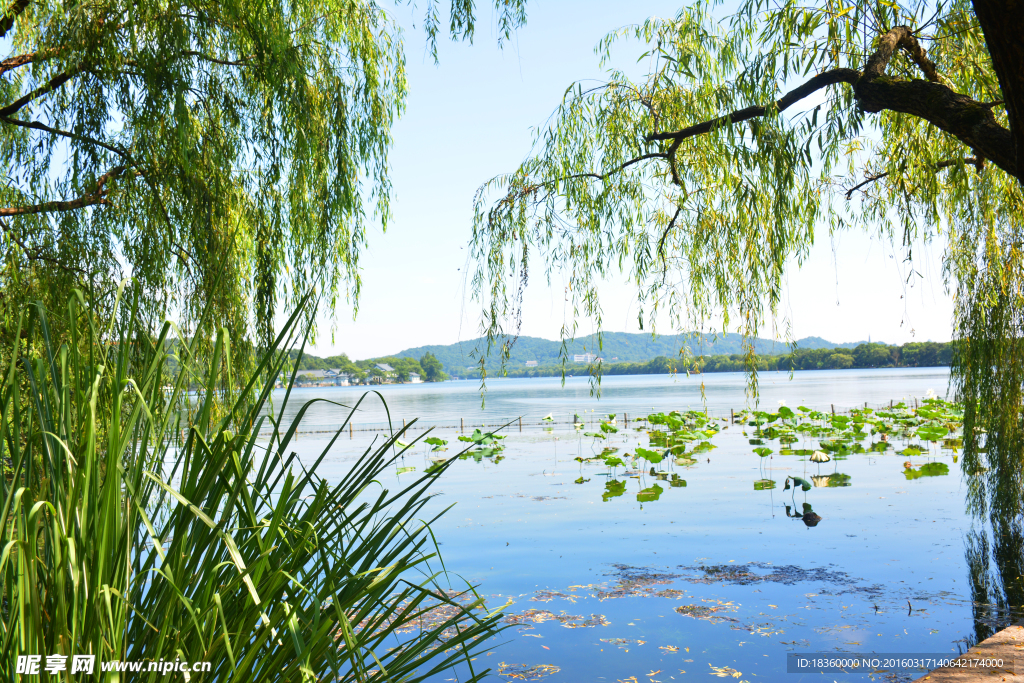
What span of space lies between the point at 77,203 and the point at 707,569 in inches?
193

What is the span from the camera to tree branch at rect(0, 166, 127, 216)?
2.87m

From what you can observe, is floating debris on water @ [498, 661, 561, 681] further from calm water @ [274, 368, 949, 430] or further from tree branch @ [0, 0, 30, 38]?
tree branch @ [0, 0, 30, 38]

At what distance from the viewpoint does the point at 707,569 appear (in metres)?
5.48

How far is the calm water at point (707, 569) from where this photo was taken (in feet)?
12.7

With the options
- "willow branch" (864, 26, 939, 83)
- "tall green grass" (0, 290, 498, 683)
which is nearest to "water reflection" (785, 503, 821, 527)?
"willow branch" (864, 26, 939, 83)

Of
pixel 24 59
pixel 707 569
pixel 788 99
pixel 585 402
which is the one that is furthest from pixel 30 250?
pixel 585 402

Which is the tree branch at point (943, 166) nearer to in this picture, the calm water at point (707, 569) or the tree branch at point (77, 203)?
the calm water at point (707, 569)

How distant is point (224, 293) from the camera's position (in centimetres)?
275

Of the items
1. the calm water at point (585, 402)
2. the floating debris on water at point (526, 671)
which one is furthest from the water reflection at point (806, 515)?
the floating debris on water at point (526, 671)

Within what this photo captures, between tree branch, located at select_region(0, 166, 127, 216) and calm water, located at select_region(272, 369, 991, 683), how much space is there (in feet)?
10.1

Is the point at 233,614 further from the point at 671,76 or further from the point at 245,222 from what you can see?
the point at 671,76

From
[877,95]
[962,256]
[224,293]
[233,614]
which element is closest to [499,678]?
[224,293]

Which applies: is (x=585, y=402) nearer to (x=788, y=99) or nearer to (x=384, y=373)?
(x=384, y=373)

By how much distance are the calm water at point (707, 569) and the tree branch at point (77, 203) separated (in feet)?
10.1
